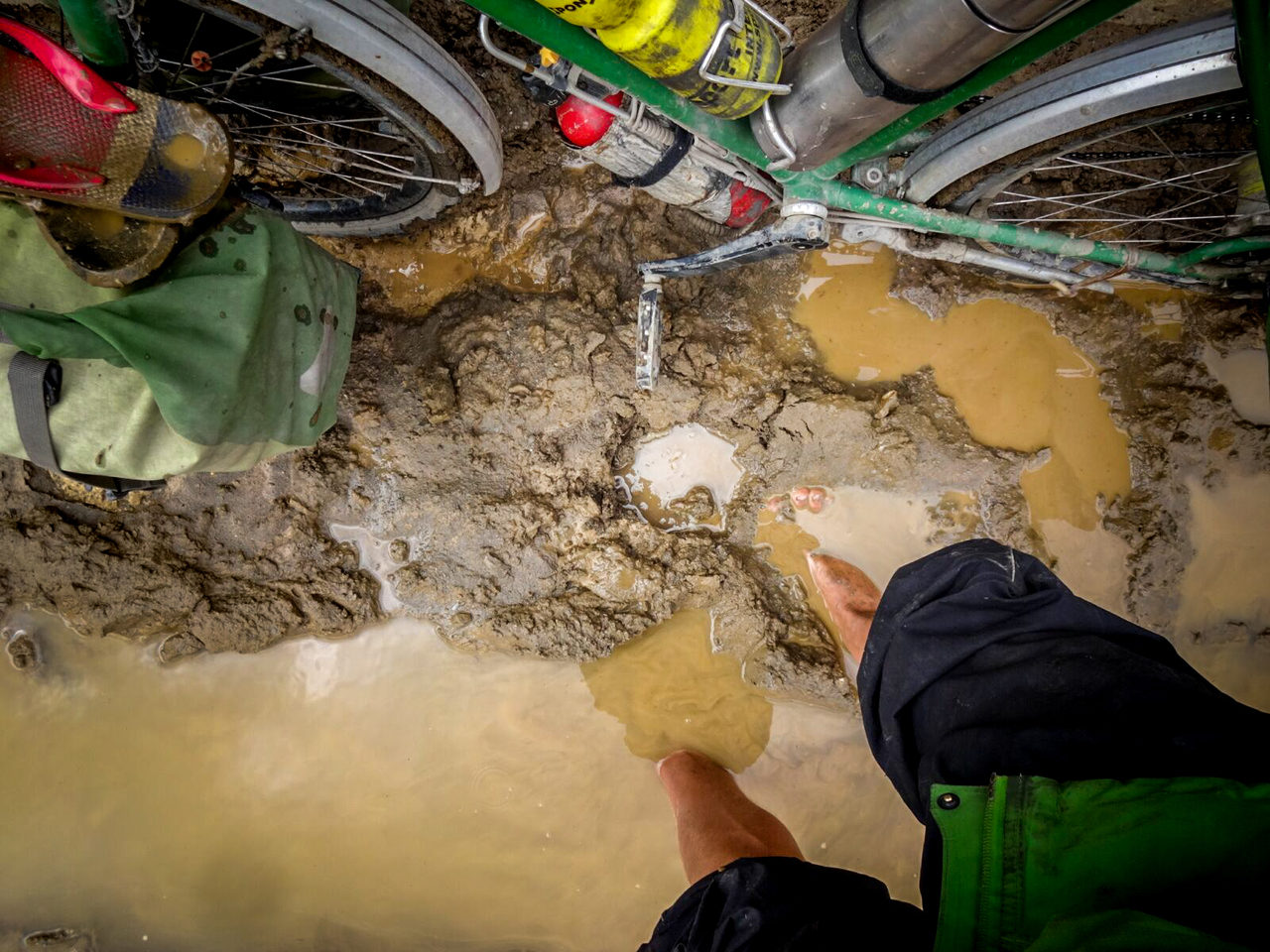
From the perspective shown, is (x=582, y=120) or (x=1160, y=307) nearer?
(x=582, y=120)

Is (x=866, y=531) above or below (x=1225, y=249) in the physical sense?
below

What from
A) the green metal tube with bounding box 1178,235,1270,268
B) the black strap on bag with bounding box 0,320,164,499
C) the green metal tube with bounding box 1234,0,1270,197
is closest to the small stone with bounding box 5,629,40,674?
the black strap on bag with bounding box 0,320,164,499

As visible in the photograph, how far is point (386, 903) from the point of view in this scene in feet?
7.51

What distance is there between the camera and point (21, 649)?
7.00 ft

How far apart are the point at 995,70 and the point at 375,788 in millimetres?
2425

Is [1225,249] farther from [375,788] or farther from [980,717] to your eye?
[375,788]

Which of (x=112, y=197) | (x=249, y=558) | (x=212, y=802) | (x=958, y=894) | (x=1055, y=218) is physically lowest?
(x=212, y=802)

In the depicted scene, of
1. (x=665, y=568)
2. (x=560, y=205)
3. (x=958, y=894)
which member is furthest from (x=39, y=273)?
(x=958, y=894)

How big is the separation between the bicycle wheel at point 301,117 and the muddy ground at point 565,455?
178mm

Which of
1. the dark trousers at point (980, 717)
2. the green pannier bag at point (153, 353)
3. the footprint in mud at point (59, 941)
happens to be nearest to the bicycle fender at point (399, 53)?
the green pannier bag at point (153, 353)

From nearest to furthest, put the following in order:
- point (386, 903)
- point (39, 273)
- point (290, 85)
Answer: point (39, 273), point (290, 85), point (386, 903)

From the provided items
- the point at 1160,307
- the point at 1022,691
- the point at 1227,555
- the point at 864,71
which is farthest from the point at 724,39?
the point at 1227,555

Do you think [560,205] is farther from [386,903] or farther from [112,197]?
[386,903]

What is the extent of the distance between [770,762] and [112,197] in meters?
2.22
